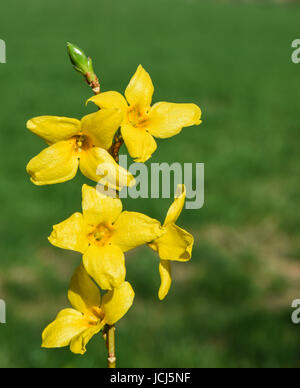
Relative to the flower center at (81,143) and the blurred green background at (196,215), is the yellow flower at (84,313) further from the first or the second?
the blurred green background at (196,215)

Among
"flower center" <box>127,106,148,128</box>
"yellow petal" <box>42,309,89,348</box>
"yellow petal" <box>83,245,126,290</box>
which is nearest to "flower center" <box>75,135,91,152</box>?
"flower center" <box>127,106,148,128</box>

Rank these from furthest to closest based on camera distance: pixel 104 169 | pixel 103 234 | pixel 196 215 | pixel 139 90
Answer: pixel 196 215 → pixel 139 90 → pixel 103 234 → pixel 104 169

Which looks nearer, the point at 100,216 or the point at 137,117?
the point at 100,216

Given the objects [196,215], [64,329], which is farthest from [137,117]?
[196,215]

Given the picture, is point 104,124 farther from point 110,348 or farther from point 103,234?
point 110,348

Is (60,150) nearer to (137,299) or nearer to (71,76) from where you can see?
(137,299)
